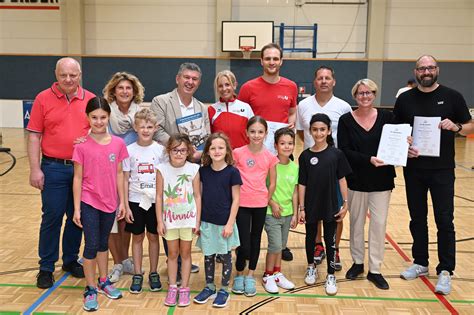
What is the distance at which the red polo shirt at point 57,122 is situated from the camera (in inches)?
129

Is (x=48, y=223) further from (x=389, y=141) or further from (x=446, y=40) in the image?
(x=446, y=40)

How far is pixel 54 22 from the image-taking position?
1412 centimetres

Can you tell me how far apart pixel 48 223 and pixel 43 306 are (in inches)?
25.2

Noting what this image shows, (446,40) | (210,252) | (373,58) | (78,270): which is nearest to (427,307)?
(210,252)

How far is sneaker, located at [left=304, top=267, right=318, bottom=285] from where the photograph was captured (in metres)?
3.55

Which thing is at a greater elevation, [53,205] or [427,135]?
[427,135]

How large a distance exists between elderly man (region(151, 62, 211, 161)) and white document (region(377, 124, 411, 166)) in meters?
1.44

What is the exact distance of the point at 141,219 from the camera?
3.32m

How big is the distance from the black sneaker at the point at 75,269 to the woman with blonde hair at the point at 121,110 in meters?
0.26

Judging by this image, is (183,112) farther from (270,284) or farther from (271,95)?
(270,284)

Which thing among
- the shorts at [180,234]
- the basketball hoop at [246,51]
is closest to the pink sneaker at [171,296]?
the shorts at [180,234]

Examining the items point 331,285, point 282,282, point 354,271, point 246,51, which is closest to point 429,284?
point 354,271

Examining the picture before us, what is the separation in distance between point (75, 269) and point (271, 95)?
2.26m

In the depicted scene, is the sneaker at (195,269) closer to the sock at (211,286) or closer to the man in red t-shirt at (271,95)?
the sock at (211,286)
